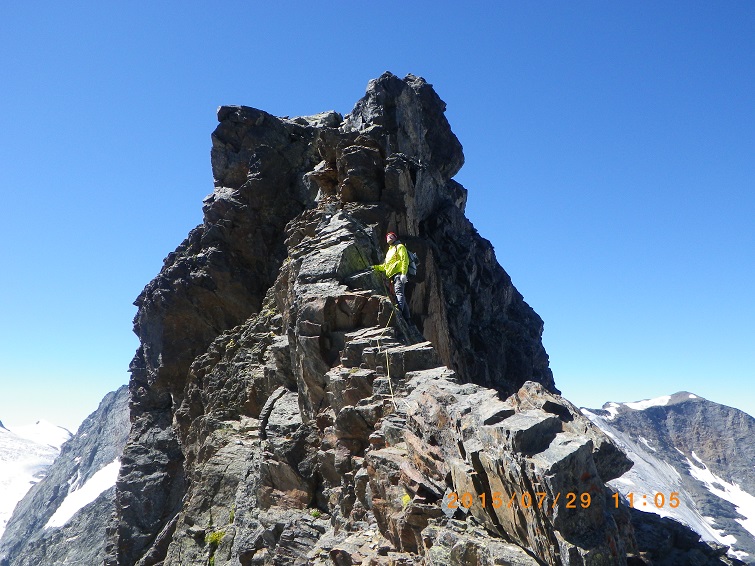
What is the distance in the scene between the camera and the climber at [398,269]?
73.4 feet

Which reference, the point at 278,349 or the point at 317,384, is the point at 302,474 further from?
the point at 278,349

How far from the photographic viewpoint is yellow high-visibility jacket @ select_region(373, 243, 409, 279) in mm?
22827

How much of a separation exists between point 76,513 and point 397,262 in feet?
428

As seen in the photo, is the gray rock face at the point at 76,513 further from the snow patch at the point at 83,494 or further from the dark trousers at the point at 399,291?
the dark trousers at the point at 399,291

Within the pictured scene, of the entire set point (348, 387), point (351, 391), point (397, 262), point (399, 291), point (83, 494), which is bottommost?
point (351, 391)

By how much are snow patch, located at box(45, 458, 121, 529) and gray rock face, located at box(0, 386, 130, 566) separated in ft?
6.20

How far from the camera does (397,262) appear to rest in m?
23.0
